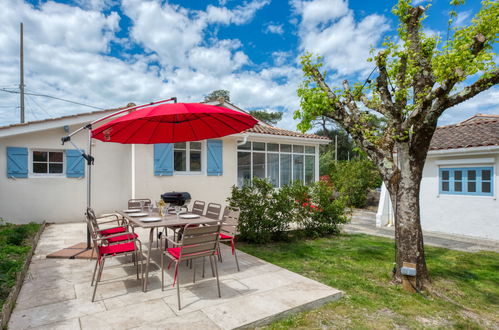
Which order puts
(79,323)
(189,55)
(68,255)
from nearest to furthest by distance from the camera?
(79,323), (68,255), (189,55)

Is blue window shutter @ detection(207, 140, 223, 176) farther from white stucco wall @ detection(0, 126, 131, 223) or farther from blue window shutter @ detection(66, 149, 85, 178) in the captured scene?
blue window shutter @ detection(66, 149, 85, 178)

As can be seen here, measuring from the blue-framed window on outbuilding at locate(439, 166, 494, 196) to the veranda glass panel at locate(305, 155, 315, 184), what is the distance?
5068 millimetres

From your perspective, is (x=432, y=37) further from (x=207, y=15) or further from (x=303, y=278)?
(x=207, y=15)

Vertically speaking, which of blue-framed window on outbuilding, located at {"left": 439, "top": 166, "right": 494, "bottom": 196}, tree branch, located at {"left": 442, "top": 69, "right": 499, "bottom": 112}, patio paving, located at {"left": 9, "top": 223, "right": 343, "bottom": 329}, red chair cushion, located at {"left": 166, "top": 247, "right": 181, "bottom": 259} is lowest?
patio paving, located at {"left": 9, "top": 223, "right": 343, "bottom": 329}

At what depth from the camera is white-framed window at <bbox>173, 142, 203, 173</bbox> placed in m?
10.0

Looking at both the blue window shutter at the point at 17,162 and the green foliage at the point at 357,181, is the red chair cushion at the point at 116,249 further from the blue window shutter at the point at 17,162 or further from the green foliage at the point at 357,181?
the green foliage at the point at 357,181

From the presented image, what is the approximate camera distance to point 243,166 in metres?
11.5

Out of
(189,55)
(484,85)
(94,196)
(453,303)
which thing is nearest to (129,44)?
(189,55)

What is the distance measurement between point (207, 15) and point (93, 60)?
251 inches

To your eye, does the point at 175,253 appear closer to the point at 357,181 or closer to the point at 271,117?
the point at 357,181

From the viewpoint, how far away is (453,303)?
384cm

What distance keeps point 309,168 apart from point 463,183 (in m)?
5.81

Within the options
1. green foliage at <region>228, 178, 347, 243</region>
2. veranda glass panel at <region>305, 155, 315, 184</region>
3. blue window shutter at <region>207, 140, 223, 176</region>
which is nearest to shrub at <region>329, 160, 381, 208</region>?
A: veranda glass panel at <region>305, 155, 315, 184</region>

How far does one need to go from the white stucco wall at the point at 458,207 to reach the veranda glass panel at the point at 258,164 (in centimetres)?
468
